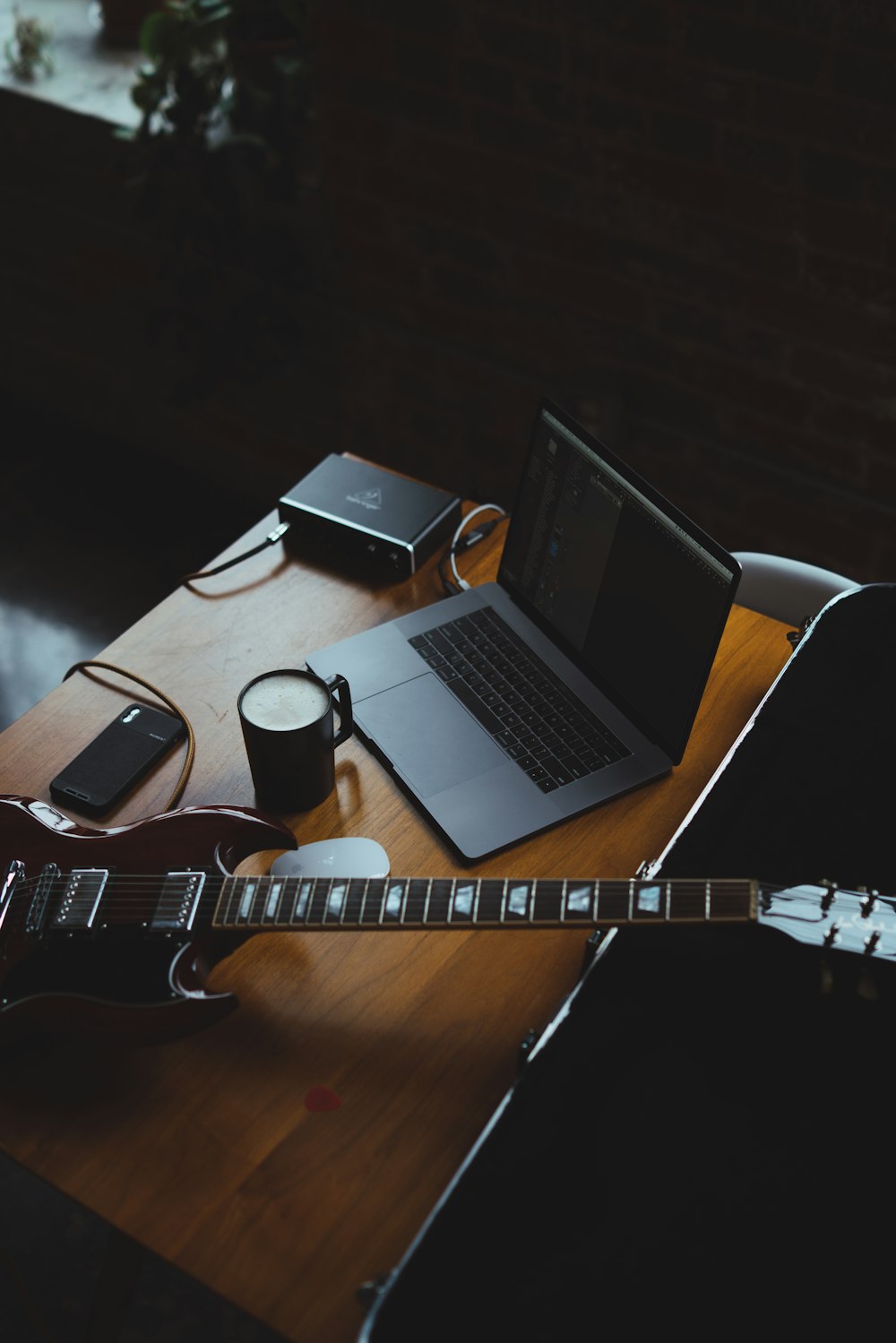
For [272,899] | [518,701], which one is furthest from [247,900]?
[518,701]

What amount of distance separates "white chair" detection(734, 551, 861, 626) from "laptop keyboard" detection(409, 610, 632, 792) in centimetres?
40

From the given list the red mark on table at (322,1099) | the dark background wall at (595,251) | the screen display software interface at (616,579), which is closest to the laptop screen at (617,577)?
the screen display software interface at (616,579)

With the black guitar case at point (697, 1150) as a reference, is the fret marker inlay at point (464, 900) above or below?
above

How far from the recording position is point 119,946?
3.67 ft

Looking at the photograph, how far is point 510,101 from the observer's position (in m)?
2.07

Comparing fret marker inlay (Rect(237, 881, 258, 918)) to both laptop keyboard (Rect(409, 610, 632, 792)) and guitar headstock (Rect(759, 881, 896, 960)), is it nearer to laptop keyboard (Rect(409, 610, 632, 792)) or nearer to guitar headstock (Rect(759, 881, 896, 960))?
laptop keyboard (Rect(409, 610, 632, 792))

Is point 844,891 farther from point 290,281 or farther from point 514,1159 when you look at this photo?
point 290,281

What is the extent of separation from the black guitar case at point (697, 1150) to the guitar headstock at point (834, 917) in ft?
0.08

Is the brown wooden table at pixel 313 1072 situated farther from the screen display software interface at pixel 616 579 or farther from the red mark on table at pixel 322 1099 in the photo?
the screen display software interface at pixel 616 579

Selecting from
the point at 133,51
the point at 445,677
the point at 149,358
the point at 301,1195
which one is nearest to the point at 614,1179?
the point at 301,1195

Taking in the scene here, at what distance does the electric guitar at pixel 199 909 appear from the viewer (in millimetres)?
1024

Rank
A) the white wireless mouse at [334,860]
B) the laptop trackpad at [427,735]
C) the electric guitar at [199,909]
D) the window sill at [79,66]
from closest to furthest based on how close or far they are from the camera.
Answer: the electric guitar at [199,909], the white wireless mouse at [334,860], the laptop trackpad at [427,735], the window sill at [79,66]

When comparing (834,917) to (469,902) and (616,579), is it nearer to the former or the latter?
(469,902)

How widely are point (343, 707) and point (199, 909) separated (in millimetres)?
314
